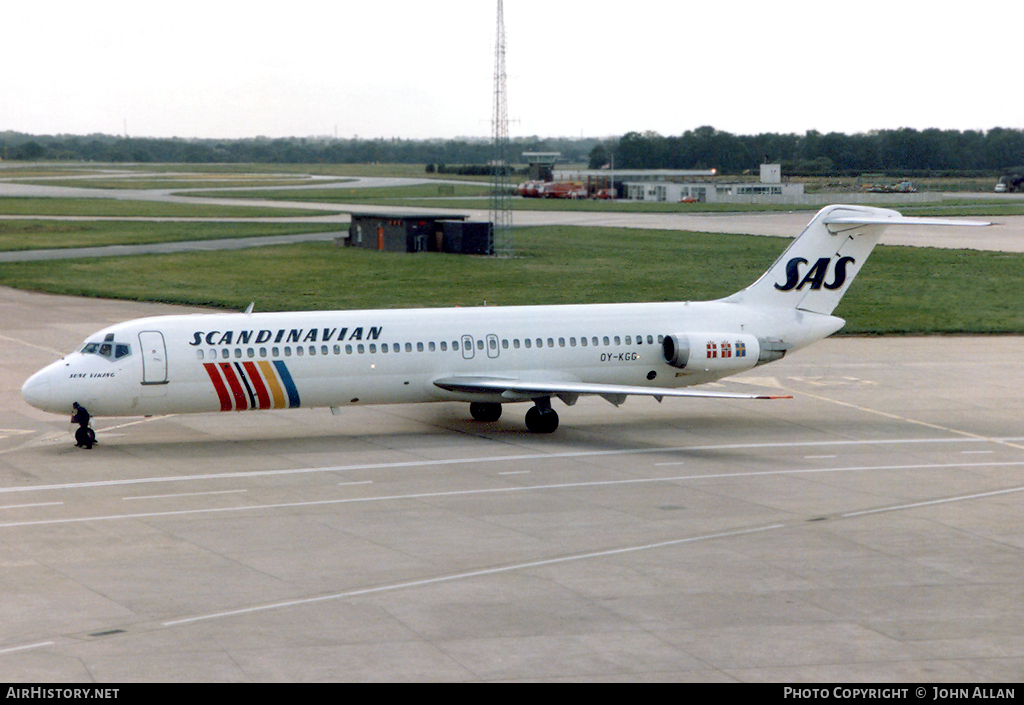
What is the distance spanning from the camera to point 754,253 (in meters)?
75.4

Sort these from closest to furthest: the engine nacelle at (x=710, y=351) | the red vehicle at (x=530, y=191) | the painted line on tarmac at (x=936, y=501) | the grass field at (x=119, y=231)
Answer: the painted line on tarmac at (x=936, y=501)
the engine nacelle at (x=710, y=351)
the grass field at (x=119, y=231)
the red vehicle at (x=530, y=191)

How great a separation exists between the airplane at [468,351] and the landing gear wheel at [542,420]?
4cm

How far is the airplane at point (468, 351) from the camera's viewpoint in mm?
28297

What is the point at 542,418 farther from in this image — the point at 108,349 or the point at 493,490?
the point at 108,349

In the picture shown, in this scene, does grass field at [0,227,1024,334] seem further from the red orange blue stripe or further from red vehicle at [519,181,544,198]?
red vehicle at [519,181,544,198]

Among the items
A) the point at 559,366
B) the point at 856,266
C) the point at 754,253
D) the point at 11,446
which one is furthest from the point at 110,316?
the point at 754,253

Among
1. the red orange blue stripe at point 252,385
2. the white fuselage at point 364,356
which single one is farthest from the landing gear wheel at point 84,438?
the red orange blue stripe at point 252,385

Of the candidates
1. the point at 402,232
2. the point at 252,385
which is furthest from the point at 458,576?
the point at 402,232

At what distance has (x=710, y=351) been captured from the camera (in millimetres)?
31547

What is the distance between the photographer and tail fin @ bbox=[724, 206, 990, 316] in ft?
110

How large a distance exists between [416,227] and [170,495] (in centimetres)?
5559

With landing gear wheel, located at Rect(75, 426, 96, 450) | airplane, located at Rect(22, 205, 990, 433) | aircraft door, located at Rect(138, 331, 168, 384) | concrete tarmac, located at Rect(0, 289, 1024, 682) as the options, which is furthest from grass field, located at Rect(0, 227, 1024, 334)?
aircraft door, located at Rect(138, 331, 168, 384)

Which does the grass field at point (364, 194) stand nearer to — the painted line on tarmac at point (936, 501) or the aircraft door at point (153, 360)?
the aircraft door at point (153, 360)
